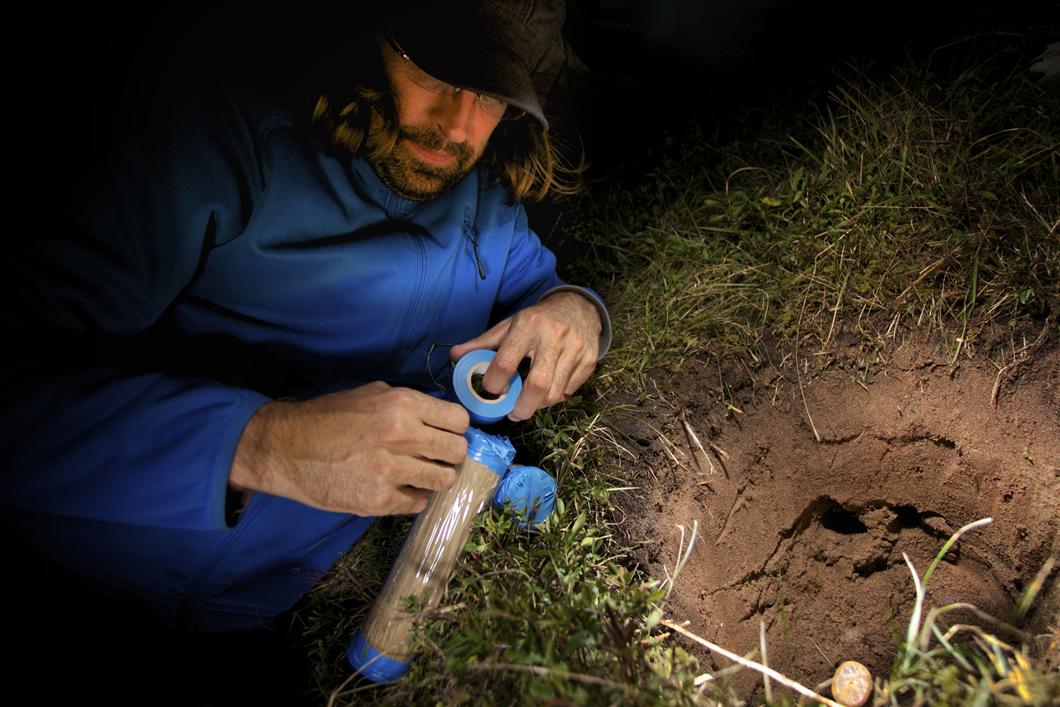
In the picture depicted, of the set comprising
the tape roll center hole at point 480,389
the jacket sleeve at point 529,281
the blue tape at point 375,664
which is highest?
the jacket sleeve at point 529,281

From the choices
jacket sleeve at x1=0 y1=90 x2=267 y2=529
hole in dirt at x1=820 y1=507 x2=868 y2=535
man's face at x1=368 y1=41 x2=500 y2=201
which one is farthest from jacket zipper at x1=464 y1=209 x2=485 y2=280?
hole in dirt at x1=820 y1=507 x2=868 y2=535

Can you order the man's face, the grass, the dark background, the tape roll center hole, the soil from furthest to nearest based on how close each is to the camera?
the soil
the tape roll center hole
the grass
the man's face
the dark background

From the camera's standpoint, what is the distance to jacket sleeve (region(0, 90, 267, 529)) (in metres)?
1.29

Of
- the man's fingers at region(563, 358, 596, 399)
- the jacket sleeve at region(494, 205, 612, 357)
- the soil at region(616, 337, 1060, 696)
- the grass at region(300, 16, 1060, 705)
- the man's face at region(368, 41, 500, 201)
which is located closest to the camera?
the man's face at region(368, 41, 500, 201)

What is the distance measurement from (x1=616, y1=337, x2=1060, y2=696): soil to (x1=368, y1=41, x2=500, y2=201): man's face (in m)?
1.18

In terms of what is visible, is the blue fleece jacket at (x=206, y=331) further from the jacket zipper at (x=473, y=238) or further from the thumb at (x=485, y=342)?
the thumb at (x=485, y=342)

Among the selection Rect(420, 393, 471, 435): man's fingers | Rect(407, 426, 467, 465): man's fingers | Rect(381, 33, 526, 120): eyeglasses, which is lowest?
Rect(407, 426, 467, 465): man's fingers

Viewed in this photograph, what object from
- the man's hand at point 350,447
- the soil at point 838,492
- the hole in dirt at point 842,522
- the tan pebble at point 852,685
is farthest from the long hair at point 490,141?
the tan pebble at point 852,685

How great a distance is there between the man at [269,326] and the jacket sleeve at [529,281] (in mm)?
179

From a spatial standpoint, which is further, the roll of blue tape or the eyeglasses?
the roll of blue tape

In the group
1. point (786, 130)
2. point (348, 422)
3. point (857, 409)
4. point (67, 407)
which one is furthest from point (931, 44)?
point (67, 407)

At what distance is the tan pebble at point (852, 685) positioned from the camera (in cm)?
192

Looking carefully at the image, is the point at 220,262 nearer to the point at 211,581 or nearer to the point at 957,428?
the point at 211,581

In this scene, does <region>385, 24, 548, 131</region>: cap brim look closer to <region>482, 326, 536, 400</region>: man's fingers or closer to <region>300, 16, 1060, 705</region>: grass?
<region>482, 326, 536, 400</region>: man's fingers
